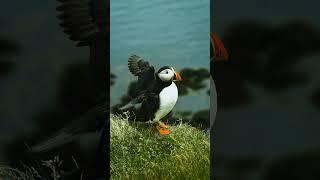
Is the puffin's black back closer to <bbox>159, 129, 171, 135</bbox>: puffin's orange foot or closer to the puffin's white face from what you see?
the puffin's white face

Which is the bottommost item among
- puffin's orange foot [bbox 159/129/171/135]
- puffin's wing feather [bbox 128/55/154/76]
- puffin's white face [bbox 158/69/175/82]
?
puffin's orange foot [bbox 159/129/171/135]

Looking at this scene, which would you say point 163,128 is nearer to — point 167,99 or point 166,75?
point 167,99

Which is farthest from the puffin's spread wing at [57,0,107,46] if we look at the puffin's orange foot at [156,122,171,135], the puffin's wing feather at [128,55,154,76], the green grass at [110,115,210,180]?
the puffin's orange foot at [156,122,171,135]

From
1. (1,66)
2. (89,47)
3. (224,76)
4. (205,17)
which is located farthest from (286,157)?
(1,66)

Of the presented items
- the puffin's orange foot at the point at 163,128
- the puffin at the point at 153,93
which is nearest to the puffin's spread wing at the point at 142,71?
the puffin at the point at 153,93

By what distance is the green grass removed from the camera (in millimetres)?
4094

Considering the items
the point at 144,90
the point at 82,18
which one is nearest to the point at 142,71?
the point at 144,90

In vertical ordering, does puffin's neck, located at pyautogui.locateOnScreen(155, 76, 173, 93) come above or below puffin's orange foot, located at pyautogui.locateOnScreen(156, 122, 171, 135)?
above

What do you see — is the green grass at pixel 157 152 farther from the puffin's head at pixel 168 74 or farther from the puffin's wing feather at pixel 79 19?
the puffin's wing feather at pixel 79 19

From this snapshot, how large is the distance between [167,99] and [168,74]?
0.22 metres

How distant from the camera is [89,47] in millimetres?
4285

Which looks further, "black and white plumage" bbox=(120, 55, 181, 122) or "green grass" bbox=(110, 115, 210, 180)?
"black and white plumage" bbox=(120, 55, 181, 122)

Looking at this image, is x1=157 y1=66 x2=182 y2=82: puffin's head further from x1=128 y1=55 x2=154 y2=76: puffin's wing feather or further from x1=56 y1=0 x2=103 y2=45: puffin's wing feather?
x1=56 y1=0 x2=103 y2=45: puffin's wing feather

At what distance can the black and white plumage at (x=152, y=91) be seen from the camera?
4203 mm
